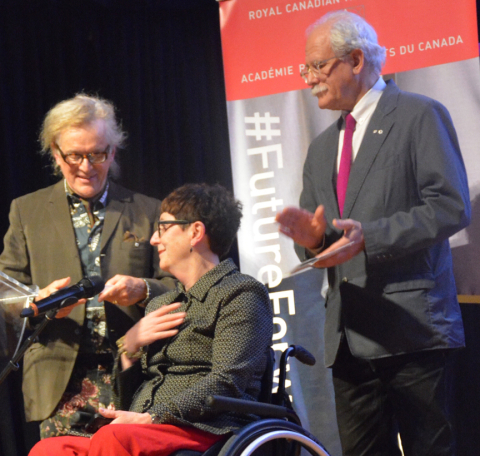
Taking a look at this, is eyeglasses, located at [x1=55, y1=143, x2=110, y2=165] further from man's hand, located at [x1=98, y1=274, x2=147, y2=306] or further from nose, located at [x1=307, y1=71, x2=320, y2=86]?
nose, located at [x1=307, y1=71, x2=320, y2=86]

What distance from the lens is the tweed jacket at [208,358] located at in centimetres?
177

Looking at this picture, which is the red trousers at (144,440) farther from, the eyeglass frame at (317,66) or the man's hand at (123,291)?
the eyeglass frame at (317,66)

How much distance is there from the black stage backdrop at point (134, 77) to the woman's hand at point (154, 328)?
194 centimetres

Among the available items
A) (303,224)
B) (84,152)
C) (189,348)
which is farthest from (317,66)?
(189,348)

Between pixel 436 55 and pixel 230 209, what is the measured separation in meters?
1.35

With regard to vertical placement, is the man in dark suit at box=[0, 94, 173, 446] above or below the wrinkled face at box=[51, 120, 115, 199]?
below

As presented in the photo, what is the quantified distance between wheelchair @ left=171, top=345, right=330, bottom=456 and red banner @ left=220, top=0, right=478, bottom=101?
5.43 feet

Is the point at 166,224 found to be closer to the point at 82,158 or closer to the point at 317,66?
the point at 82,158

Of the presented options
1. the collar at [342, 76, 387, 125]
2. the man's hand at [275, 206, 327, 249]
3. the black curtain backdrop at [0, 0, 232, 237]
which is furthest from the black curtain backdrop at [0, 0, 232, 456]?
the man's hand at [275, 206, 327, 249]

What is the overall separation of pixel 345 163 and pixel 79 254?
1.08 meters

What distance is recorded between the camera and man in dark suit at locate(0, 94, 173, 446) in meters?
2.34

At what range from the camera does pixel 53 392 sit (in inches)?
91.4

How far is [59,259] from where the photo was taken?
95.7 inches

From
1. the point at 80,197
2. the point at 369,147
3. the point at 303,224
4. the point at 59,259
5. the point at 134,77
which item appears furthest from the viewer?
the point at 134,77
